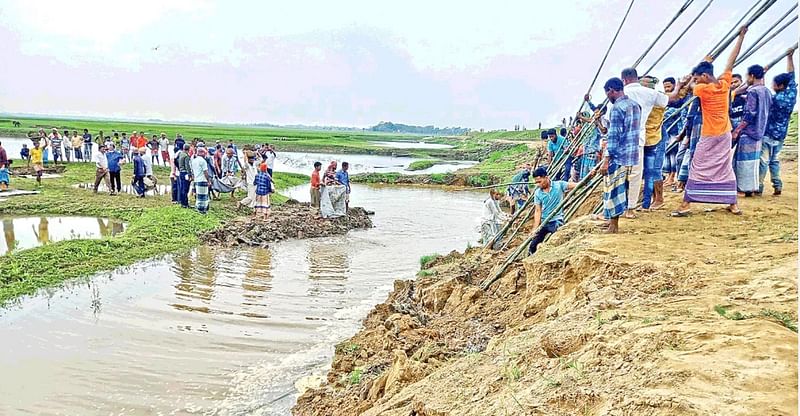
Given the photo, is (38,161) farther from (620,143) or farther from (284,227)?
(620,143)

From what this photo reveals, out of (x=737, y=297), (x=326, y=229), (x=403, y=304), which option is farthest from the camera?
(x=326, y=229)

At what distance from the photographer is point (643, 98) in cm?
575

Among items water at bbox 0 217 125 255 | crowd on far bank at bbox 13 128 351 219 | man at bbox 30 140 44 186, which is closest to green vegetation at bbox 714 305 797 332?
crowd on far bank at bbox 13 128 351 219

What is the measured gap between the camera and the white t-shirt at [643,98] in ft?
18.8

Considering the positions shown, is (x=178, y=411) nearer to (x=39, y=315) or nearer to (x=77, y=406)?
(x=77, y=406)

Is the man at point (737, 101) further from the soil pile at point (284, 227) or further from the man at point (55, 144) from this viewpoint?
the man at point (55, 144)

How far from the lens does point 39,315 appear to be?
23.2ft

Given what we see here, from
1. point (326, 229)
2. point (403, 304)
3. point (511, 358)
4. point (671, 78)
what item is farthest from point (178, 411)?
point (326, 229)

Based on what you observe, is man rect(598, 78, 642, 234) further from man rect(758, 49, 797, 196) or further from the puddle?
the puddle

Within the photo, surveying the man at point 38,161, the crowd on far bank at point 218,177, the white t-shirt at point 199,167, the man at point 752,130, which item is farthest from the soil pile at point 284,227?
the man at point 752,130

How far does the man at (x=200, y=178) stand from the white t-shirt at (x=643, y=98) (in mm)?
10692

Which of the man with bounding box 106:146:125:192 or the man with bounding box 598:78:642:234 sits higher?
the man with bounding box 598:78:642:234

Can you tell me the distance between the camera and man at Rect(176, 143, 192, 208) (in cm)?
1436

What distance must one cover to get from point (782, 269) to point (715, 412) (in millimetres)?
2124
